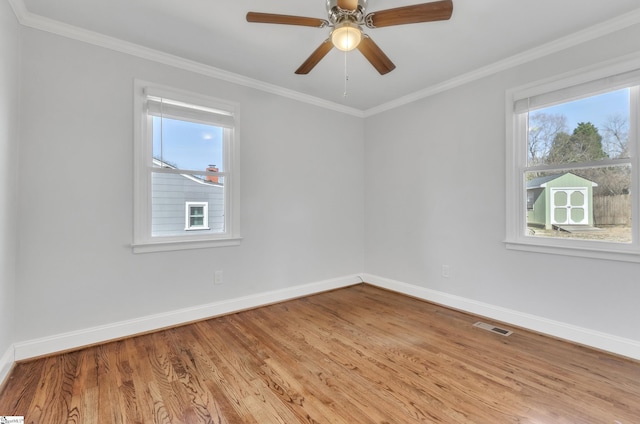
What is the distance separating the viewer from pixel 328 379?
186 centimetres

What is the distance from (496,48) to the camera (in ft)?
8.28

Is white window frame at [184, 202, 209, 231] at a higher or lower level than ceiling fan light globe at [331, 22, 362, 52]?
lower

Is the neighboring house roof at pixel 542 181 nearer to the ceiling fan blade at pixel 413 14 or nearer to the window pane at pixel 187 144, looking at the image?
the ceiling fan blade at pixel 413 14

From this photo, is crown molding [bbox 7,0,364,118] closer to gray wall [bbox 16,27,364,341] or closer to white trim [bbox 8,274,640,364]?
gray wall [bbox 16,27,364,341]

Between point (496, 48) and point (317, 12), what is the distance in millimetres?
1638

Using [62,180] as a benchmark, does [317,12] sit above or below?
above

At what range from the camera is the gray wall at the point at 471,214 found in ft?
7.40

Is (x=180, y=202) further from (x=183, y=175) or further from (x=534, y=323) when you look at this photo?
(x=534, y=323)

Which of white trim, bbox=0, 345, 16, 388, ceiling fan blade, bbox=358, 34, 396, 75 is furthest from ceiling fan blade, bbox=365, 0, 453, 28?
white trim, bbox=0, 345, 16, 388

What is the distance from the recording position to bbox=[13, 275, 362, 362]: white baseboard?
2.12m

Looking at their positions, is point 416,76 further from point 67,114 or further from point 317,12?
point 67,114

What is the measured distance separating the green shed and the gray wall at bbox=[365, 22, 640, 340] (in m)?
0.25

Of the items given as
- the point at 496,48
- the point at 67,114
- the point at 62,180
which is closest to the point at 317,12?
the point at 496,48

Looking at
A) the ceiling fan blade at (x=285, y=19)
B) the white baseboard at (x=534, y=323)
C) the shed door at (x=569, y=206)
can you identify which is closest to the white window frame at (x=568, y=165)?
the shed door at (x=569, y=206)
